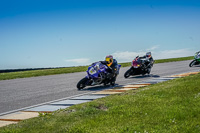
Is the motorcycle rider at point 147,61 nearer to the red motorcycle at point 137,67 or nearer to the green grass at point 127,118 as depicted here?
the red motorcycle at point 137,67

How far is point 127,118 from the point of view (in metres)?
6.09

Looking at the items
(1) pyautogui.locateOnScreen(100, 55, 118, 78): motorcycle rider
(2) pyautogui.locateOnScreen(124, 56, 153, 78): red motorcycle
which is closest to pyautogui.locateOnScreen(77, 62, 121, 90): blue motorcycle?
(1) pyautogui.locateOnScreen(100, 55, 118, 78): motorcycle rider

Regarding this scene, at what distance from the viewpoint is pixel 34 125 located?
20.4 feet

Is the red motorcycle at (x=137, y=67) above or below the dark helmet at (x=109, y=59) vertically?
below

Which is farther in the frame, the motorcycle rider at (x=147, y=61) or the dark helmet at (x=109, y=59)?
the motorcycle rider at (x=147, y=61)

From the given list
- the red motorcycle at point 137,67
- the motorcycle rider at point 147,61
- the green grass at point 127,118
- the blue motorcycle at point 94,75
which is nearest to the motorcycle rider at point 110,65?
the blue motorcycle at point 94,75

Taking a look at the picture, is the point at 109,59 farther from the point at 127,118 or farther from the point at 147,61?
the point at 127,118

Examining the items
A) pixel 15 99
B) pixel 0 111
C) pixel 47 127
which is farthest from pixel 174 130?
pixel 15 99

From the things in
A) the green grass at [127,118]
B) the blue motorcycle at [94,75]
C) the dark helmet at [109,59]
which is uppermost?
the dark helmet at [109,59]

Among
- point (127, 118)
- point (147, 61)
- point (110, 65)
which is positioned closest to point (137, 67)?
point (147, 61)

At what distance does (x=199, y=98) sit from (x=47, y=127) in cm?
413

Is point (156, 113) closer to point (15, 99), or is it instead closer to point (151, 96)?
point (151, 96)

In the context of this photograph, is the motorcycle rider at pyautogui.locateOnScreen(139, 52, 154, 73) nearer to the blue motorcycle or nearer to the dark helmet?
the dark helmet

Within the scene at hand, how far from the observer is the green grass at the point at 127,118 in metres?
5.34
